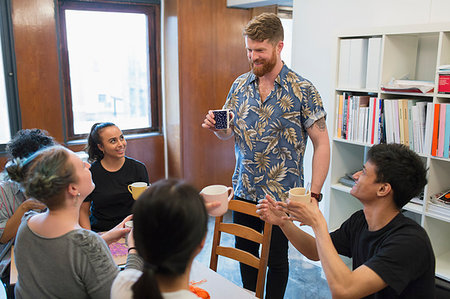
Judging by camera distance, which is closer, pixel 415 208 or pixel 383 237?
pixel 383 237

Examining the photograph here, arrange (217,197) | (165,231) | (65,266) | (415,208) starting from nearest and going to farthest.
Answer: (165,231)
(65,266)
(217,197)
(415,208)

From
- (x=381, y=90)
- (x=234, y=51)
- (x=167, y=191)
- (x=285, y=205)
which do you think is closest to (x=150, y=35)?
(x=234, y=51)

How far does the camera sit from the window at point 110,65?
3684 millimetres

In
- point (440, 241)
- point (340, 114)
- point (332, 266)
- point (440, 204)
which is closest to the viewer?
point (332, 266)

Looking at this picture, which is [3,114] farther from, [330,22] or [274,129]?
[330,22]

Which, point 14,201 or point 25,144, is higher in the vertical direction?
point 25,144

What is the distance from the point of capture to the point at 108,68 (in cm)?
393

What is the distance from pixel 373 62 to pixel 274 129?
93cm

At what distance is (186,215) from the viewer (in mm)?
956

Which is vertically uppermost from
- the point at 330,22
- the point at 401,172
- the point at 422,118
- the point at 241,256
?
the point at 330,22

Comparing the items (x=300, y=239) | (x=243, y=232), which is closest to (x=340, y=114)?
(x=243, y=232)

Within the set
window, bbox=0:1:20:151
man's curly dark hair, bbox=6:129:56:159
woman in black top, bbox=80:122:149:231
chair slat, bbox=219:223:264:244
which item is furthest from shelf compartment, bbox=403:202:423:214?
window, bbox=0:1:20:151

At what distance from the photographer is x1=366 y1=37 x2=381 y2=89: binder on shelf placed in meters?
2.52

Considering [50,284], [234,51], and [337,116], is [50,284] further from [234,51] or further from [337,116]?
[234,51]
